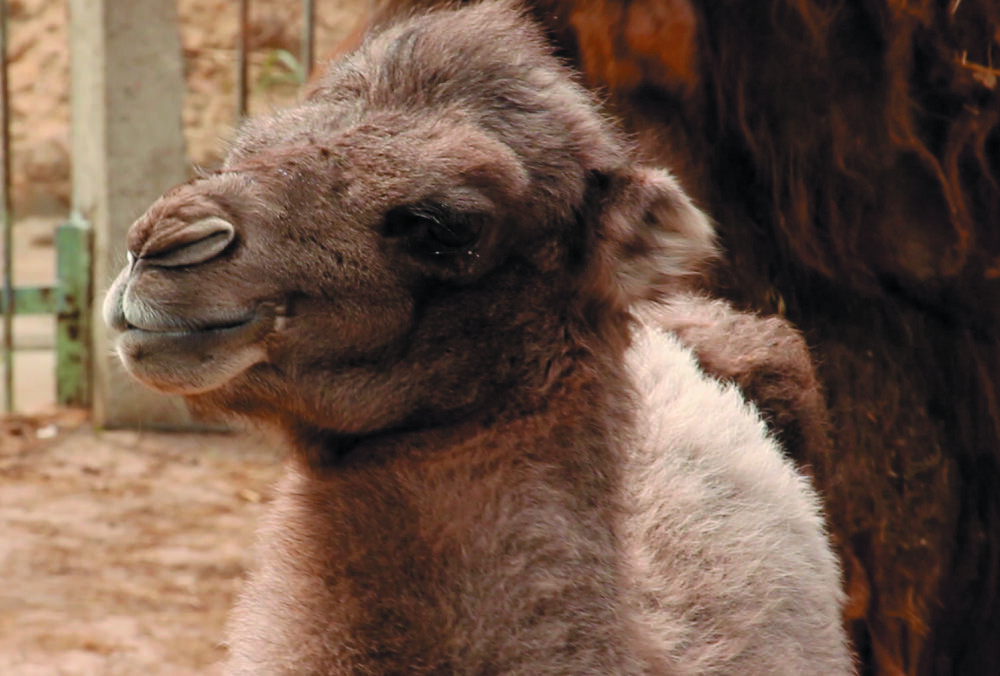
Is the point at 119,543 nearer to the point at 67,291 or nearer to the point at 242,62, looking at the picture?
the point at 67,291

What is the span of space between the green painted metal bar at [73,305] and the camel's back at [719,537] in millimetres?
3740

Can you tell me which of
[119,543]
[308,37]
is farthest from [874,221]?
[308,37]

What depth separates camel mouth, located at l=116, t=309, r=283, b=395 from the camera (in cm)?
233

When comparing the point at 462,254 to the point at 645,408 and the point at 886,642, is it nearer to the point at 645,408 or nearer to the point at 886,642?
the point at 645,408

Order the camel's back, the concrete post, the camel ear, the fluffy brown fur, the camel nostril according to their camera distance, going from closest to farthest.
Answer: the camel nostril, the camel ear, the camel's back, the fluffy brown fur, the concrete post

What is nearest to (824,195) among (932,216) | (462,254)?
(932,216)

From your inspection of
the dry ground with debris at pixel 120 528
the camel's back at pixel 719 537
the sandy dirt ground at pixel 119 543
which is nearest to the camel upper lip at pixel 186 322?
the dry ground with debris at pixel 120 528

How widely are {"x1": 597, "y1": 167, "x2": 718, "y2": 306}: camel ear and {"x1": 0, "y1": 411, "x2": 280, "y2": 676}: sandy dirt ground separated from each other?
139cm

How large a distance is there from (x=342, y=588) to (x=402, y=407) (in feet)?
1.09

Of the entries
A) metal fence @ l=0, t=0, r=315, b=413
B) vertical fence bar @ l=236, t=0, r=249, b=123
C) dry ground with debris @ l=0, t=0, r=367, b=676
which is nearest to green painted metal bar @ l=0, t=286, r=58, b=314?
metal fence @ l=0, t=0, r=315, b=413

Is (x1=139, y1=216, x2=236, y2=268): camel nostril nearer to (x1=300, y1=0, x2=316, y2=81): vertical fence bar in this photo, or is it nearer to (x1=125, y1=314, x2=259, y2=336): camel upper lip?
(x1=125, y1=314, x2=259, y2=336): camel upper lip

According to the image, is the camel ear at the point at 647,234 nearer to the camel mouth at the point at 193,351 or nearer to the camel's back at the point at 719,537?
the camel's back at the point at 719,537

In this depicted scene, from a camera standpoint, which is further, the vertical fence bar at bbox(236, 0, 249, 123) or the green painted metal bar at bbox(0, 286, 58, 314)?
the green painted metal bar at bbox(0, 286, 58, 314)

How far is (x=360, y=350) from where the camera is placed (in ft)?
8.38
